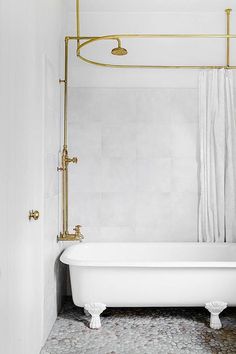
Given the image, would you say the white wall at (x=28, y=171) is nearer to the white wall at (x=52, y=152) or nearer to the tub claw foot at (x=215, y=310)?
the white wall at (x=52, y=152)

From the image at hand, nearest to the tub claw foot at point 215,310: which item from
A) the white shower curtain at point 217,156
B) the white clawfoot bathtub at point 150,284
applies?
the white clawfoot bathtub at point 150,284

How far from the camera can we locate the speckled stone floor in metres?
3.07

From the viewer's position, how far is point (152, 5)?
4.12 meters

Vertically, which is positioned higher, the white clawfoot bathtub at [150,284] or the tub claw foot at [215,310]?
the white clawfoot bathtub at [150,284]

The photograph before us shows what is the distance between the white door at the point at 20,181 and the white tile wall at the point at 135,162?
124 centimetres

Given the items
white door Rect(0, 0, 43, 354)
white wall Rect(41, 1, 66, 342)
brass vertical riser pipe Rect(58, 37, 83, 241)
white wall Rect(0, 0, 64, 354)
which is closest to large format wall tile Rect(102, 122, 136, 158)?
brass vertical riser pipe Rect(58, 37, 83, 241)

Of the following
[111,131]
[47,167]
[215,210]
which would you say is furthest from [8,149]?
[215,210]

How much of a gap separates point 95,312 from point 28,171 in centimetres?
138

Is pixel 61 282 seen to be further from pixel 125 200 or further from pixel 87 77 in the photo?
pixel 87 77

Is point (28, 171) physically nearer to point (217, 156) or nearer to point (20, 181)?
point (20, 181)

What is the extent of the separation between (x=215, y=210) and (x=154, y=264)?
1037 mm

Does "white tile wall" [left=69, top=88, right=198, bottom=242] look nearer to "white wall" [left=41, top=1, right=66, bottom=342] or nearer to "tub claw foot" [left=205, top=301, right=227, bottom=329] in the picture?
"white wall" [left=41, top=1, right=66, bottom=342]

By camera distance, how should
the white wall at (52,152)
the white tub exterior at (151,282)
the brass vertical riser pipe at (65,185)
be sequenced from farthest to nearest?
the brass vertical riser pipe at (65,185) < the white tub exterior at (151,282) < the white wall at (52,152)

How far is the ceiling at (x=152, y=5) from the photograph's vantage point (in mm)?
4043
